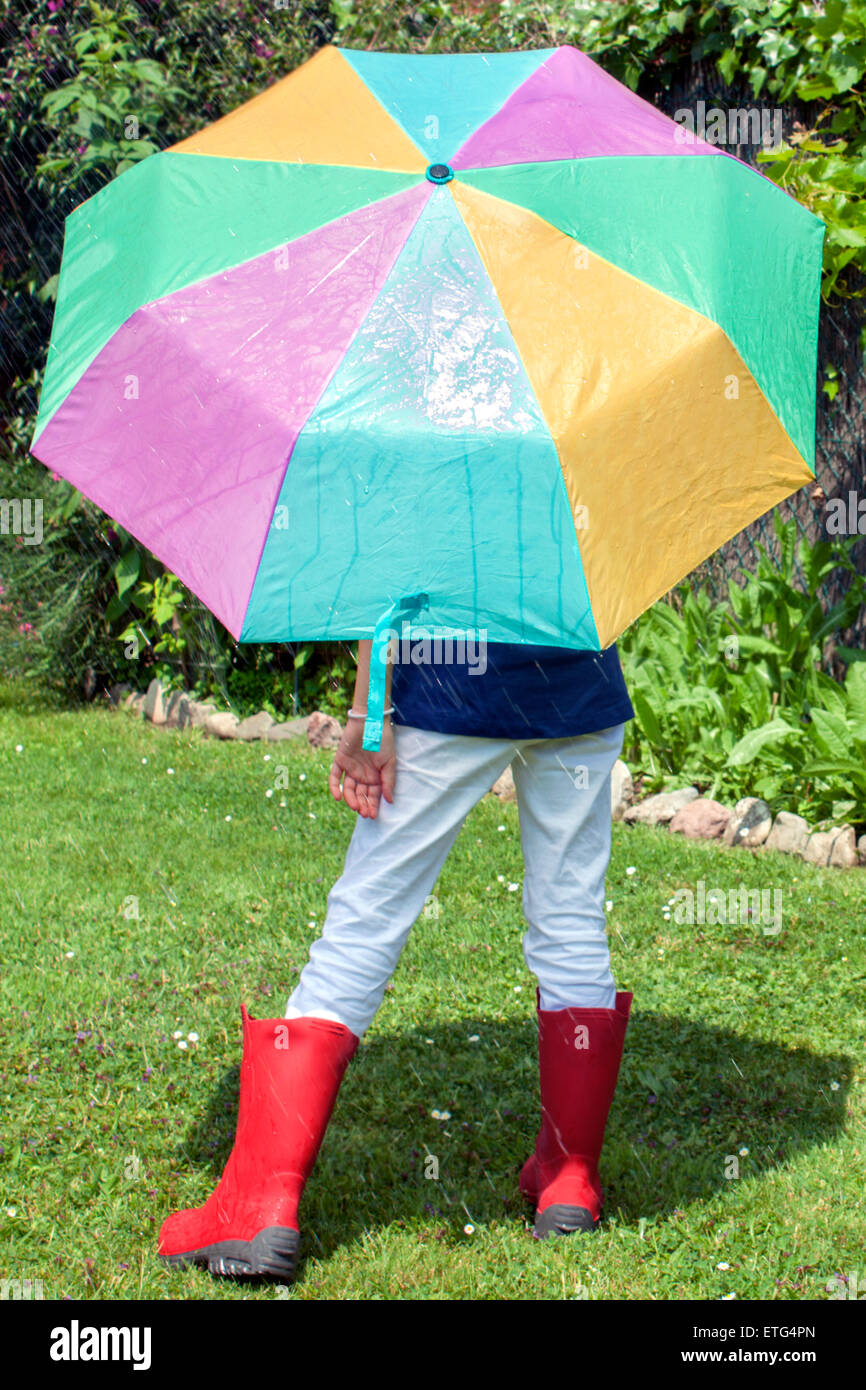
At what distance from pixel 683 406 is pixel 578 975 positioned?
117cm

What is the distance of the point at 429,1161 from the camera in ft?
9.74

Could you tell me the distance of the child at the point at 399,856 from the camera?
2480 millimetres

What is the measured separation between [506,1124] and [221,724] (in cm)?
379

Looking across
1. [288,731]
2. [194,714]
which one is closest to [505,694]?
[288,731]

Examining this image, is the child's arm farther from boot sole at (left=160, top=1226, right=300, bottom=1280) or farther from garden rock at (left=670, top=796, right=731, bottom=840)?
garden rock at (left=670, top=796, right=731, bottom=840)

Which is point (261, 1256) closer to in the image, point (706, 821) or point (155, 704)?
point (706, 821)

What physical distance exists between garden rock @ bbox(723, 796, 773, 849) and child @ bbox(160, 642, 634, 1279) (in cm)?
248

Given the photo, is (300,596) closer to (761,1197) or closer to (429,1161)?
(429,1161)

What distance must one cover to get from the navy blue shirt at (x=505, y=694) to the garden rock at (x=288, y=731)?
158 inches

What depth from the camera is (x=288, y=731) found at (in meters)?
6.52

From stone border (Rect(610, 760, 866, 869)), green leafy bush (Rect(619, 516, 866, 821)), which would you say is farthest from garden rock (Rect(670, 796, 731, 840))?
green leafy bush (Rect(619, 516, 866, 821))

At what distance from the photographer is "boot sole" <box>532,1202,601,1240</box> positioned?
106 inches

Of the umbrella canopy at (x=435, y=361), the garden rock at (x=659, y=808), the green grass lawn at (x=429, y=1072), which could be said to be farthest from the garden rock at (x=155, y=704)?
the umbrella canopy at (x=435, y=361)

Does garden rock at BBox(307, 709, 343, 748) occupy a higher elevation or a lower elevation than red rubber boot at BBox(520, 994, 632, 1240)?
higher
